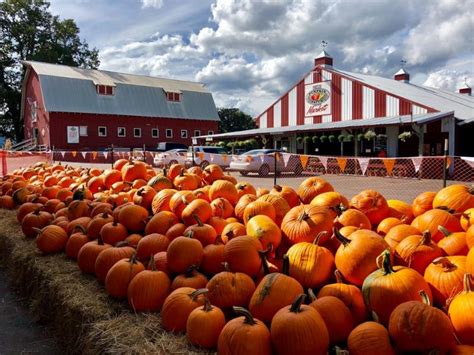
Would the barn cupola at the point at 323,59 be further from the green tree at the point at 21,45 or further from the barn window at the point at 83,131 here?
the green tree at the point at 21,45

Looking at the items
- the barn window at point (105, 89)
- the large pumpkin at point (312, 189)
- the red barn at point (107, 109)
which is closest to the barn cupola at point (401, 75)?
the red barn at point (107, 109)

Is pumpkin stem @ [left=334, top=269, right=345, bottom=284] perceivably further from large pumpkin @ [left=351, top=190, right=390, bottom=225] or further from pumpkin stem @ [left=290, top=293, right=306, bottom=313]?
large pumpkin @ [left=351, top=190, right=390, bottom=225]

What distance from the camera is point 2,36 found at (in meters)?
43.2

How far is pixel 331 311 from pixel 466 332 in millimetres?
656

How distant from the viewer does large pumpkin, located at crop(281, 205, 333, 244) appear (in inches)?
122

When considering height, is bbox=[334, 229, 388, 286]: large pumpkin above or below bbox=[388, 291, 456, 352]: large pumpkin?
above

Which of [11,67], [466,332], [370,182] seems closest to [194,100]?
[11,67]

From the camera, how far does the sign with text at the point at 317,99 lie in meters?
27.5

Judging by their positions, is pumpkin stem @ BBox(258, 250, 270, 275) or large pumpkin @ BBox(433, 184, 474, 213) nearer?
pumpkin stem @ BBox(258, 250, 270, 275)

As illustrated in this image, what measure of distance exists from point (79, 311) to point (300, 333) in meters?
1.76

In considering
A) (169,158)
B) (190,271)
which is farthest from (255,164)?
(190,271)

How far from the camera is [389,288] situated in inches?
89.7

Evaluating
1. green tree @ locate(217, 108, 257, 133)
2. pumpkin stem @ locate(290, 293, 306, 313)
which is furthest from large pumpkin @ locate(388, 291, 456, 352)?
green tree @ locate(217, 108, 257, 133)

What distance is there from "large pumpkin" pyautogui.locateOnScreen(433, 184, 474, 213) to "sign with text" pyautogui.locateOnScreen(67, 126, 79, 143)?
1397 inches
